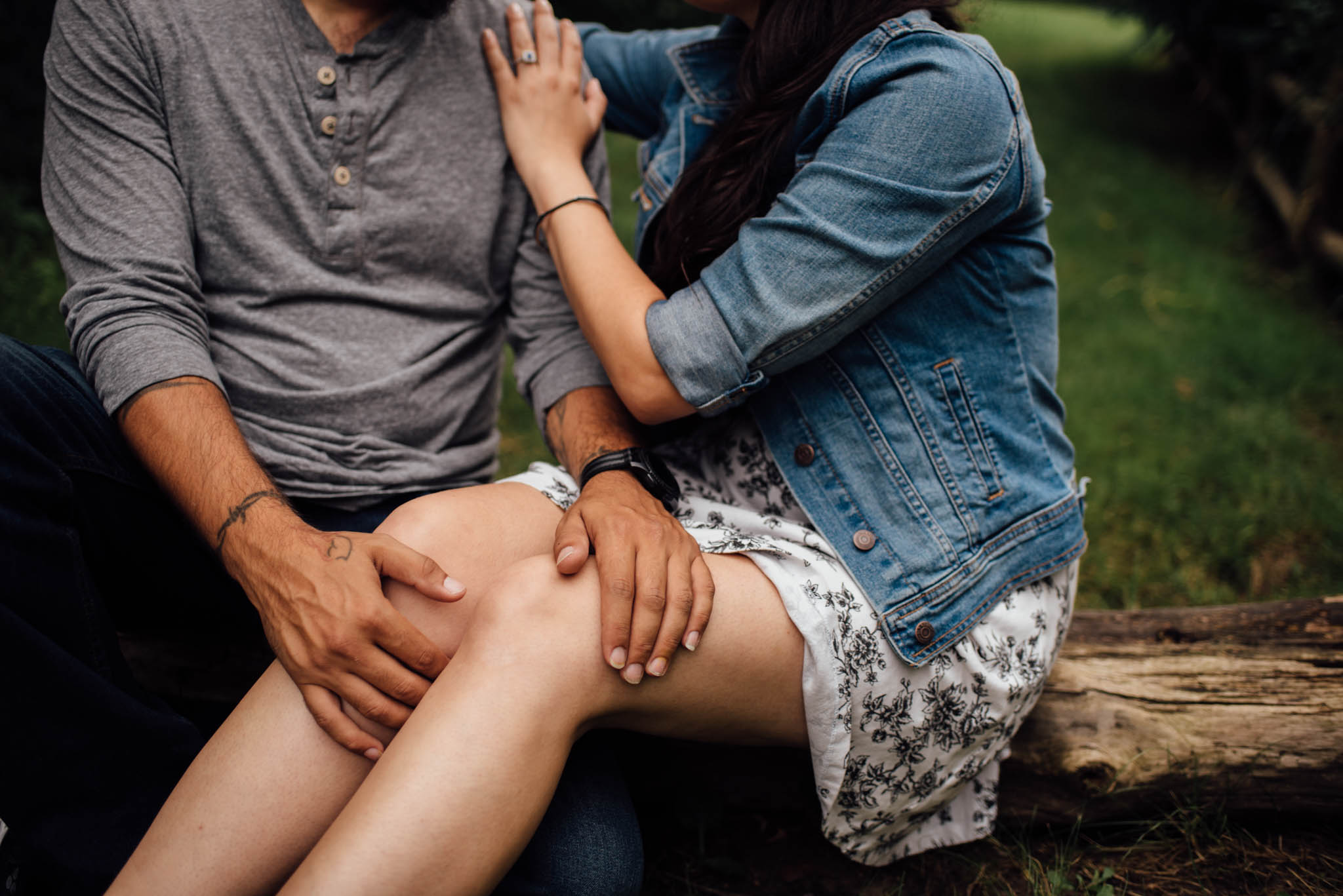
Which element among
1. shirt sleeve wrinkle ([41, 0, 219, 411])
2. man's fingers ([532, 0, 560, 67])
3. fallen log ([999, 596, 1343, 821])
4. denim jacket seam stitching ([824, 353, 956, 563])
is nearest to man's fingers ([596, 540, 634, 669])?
denim jacket seam stitching ([824, 353, 956, 563])

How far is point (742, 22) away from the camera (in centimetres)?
173

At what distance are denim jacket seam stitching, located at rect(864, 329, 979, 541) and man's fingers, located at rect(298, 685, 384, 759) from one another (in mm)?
933

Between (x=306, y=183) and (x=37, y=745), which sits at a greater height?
(x=306, y=183)

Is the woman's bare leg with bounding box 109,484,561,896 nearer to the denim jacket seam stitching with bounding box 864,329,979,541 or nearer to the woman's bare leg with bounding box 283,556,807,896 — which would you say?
the woman's bare leg with bounding box 283,556,807,896

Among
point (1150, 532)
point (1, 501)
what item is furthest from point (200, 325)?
point (1150, 532)

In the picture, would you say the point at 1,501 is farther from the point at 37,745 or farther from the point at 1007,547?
the point at 1007,547

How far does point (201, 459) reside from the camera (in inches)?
55.4

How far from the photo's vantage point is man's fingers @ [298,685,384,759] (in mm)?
1227

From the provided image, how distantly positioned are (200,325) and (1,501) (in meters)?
0.48

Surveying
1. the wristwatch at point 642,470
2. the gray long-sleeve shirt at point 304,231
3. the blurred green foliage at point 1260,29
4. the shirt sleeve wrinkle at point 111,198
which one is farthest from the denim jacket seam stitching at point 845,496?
the blurred green foliage at point 1260,29

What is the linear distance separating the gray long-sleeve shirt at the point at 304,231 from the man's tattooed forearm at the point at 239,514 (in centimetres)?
26

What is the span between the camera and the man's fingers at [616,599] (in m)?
1.20

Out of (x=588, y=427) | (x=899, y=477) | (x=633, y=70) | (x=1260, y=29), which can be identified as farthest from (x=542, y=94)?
(x=1260, y=29)

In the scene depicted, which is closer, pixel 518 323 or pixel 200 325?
pixel 200 325
